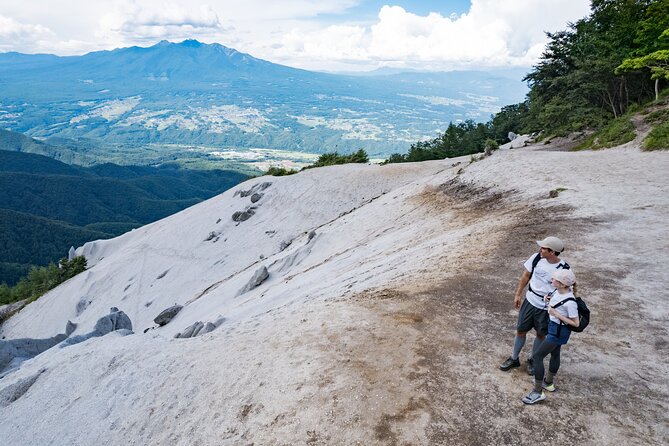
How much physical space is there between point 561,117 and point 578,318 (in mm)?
36682

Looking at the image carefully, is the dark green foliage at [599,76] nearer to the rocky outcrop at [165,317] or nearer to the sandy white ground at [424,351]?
the sandy white ground at [424,351]

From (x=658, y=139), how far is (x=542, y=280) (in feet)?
67.1

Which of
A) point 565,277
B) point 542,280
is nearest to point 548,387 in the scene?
point 542,280

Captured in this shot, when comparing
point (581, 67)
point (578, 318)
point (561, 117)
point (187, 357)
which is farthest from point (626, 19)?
point (187, 357)

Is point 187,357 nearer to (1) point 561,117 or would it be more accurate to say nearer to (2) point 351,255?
(2) point 351,255

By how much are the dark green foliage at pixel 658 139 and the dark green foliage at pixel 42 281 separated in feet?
211

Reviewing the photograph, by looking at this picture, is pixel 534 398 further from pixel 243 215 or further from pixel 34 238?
pixel 34 238

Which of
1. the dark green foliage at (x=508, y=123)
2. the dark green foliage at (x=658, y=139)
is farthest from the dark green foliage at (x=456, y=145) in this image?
the dark green foliage at (x=658, y=139)

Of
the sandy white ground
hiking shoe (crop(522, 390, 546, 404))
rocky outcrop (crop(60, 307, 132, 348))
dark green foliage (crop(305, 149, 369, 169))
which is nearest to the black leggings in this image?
hiking shoe (crop(522, 390, 546, 404))

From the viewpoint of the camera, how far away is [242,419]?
24.9ft

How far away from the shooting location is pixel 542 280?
6.63 m

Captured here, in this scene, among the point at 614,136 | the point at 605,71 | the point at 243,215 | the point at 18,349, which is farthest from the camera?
the point at 243,215

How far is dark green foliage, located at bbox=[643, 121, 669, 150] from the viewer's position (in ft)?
67.8

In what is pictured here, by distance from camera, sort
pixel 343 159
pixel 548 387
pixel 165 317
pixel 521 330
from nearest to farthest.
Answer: pixel 548 387 → pixel 521 330 → pixel 165 317 → pixel 343 159
